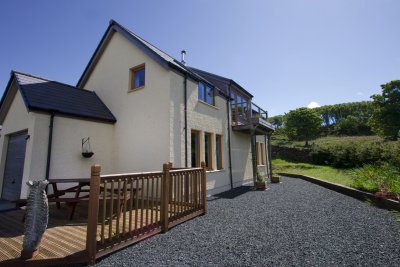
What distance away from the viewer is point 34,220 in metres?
3.75

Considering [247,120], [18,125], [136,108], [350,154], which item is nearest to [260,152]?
[247,120]

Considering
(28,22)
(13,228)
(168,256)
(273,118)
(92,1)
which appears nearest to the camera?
(168,256)

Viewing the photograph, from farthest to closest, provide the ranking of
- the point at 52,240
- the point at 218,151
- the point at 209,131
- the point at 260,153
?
the point at 260,153 < the point at 218,151 < the point at 209,131 < the point at 52,240

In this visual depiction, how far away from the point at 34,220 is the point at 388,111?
3937 cm

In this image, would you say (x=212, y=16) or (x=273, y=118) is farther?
(x=273, y=118)

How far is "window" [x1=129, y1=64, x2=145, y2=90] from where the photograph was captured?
34.8ft

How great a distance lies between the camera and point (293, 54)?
10406 mm

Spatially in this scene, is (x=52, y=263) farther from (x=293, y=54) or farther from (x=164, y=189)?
(x=293, y=54)

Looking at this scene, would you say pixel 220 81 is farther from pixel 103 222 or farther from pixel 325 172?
pixel 325 172

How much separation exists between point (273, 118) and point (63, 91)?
2402 inches

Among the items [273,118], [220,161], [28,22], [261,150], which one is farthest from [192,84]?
[273,118]

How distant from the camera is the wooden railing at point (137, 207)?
12.3ft

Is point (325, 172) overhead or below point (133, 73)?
below

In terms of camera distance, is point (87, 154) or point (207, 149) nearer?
point (87, 154)
